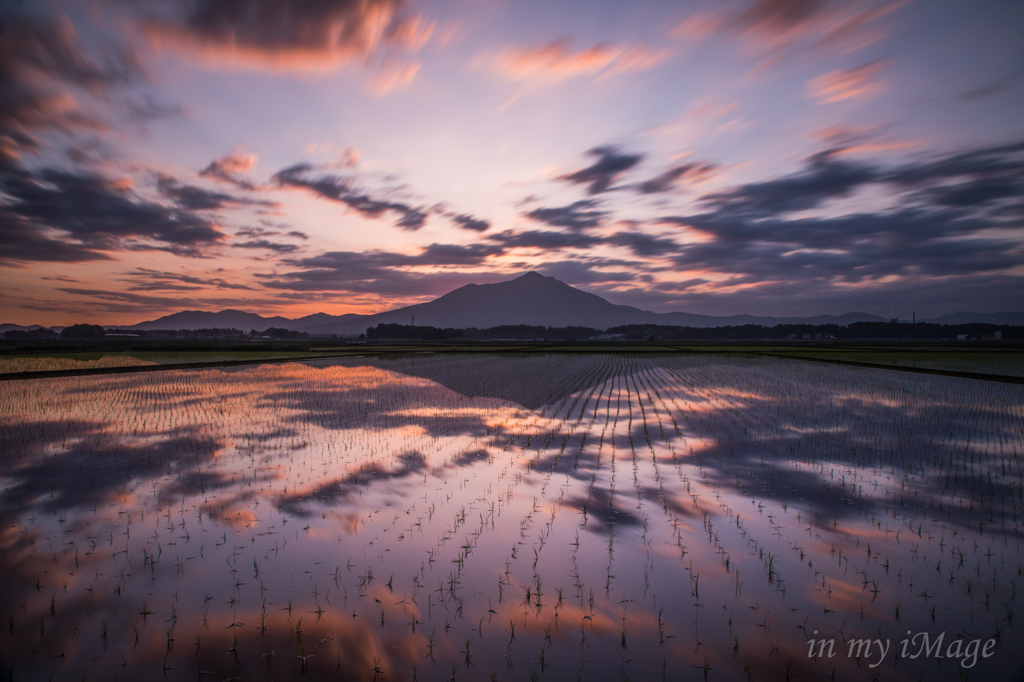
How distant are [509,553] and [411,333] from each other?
Result: 152 m

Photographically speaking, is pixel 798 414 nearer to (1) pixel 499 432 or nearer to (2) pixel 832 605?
(1) pixel 499 432

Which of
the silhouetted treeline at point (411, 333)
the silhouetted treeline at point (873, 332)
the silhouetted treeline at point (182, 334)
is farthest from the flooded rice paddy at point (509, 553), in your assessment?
the silhouetted treeline at point (182, 334)

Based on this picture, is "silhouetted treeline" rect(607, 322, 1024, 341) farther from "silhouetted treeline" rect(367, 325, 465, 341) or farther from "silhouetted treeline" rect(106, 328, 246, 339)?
"silhouetted treeline" rect(106, 328, 246, 339)

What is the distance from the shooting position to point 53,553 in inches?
227

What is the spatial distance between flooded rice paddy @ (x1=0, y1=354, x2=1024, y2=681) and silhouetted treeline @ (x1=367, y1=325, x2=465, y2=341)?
137m

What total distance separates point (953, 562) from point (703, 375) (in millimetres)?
25981

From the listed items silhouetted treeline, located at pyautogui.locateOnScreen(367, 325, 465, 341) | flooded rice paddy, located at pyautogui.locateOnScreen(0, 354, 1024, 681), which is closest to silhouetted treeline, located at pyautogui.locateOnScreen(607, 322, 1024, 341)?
silhouetted treeline, located at pyautogui.locateOnScreen(367, 325, 465, 341)

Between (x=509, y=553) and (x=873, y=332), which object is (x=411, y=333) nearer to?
(x=873, y=332)

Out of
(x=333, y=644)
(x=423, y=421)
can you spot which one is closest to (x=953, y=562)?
(x=333, y=644)

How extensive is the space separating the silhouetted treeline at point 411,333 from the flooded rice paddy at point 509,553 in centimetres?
13701

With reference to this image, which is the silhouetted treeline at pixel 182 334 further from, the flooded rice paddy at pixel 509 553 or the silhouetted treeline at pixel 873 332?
the flooded rice paddy at pixel 509 553

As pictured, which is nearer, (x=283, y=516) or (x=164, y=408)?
(x=283, y=516)


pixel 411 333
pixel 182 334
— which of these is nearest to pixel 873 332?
pixel 411 333

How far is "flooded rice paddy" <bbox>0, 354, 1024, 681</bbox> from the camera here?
3945 millimetres
